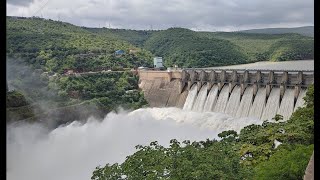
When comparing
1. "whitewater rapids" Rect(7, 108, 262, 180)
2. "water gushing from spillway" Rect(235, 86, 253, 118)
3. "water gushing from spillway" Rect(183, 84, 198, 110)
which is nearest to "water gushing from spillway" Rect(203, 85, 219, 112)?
"whitewater rapids" Rect(7, 108, 262, 180)

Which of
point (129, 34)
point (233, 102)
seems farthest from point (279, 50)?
point (233, 102)

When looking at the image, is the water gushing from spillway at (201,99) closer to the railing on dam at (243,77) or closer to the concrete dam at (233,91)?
the concrete dam at (233,91)

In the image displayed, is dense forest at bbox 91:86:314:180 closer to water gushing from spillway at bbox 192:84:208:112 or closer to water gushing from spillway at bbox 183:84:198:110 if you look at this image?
water gushing from spillway at bbox 192:84:208:112

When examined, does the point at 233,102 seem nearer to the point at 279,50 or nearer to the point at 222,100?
the point at 222,100

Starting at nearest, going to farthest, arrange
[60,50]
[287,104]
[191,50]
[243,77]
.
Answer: [287,104], [243,77], [60,50], [191,50]

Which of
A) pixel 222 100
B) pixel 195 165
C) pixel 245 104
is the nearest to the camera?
pixel 195 165

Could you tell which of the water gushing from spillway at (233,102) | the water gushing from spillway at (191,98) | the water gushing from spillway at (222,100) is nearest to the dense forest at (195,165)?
the water gushing from spillway at (233,102)

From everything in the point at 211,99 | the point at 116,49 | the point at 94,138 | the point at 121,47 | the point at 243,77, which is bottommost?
the point at 94,138
